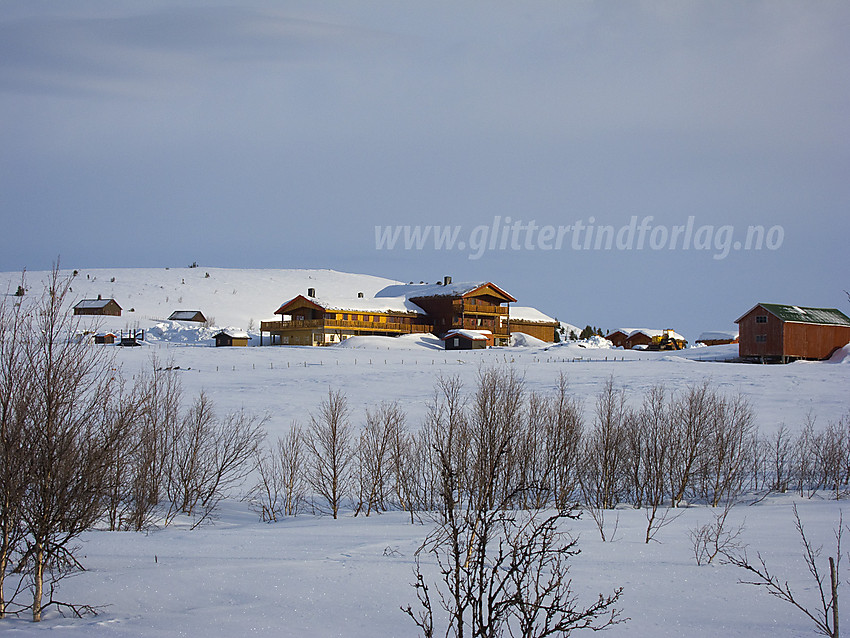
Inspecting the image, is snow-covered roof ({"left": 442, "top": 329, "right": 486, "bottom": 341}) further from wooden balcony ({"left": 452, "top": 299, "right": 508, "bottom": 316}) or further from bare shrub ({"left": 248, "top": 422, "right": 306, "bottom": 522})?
bare shrub ({"left": 248, "top": 422, "right": 306, "bottom": 522})

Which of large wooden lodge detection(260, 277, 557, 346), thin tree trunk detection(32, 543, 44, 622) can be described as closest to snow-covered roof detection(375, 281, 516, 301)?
large wooden lodge detection(260, 277, 557, 346)

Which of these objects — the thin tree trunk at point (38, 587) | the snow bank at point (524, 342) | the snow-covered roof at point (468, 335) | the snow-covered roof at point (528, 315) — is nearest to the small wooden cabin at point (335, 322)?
the snow-covered roof at point (468, 335)

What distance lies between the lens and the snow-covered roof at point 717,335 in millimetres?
99375

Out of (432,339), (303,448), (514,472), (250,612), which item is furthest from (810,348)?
(250,612)

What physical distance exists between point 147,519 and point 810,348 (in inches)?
2276

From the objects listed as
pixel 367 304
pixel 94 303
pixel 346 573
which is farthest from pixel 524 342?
pixel 346 573

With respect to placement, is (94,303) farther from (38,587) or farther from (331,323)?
(38,587)

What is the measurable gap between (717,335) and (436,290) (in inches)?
1731

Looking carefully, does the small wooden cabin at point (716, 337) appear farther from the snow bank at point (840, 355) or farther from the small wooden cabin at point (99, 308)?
the small wooden cabin at point (99, 308)

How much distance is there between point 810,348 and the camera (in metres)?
61.0

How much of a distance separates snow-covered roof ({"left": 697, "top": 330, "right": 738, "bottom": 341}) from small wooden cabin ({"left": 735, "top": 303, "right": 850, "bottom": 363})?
3561cm

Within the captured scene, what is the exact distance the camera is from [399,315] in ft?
270

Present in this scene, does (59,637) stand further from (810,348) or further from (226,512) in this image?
(810,348)

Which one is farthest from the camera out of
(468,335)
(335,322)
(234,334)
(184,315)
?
(184,315)
